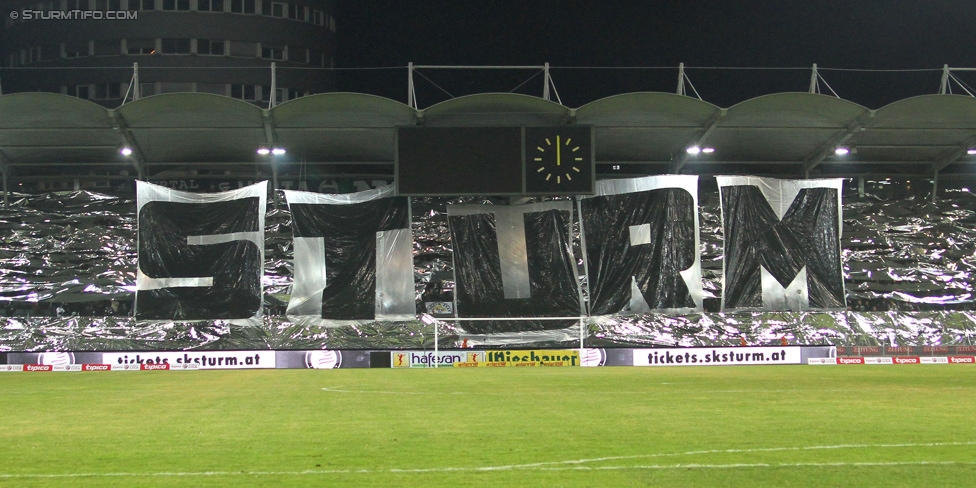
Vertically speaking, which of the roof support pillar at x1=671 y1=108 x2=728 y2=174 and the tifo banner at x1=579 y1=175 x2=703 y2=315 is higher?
the roof support pillar at x1=671 y1=108 x2=728 y2=174

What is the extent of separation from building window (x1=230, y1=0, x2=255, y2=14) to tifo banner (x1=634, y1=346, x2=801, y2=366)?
133ft

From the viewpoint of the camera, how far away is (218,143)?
2206 cm

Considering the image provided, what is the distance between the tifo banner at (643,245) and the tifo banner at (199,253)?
8.57 m

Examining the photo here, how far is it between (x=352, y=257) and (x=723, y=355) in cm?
954

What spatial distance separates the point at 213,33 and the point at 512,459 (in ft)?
162

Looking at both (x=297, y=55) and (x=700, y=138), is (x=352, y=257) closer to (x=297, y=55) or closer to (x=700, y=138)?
(x=700, y=138)

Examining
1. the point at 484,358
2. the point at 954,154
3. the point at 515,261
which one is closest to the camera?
the point at 484,358

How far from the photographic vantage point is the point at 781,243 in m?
22.5

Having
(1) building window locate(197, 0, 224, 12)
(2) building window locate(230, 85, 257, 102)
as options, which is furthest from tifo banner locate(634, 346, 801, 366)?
(1) building window locate(197, 0, 224, 12)

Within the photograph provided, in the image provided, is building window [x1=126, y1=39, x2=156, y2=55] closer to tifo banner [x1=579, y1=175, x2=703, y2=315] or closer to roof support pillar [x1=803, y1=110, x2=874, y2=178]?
tifo banner [x1=579, y1=175, x2=703, y2=315]

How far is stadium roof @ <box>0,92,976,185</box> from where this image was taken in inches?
775

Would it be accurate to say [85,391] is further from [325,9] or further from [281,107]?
[325,9]

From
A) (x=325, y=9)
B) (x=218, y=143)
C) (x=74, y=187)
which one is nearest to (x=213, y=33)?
(x=325, y=9)

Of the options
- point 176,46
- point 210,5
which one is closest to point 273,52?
point 210,5
